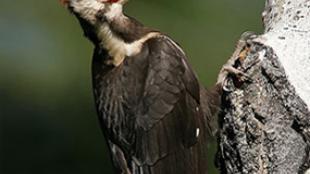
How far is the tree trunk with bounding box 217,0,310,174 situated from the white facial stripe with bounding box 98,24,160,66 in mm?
418

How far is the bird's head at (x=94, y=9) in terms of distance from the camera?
4742mm

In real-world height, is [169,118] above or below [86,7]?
below

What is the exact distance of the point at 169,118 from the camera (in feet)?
15.9

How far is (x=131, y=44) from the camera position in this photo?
4867mm

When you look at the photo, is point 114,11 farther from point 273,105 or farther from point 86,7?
point 273,105

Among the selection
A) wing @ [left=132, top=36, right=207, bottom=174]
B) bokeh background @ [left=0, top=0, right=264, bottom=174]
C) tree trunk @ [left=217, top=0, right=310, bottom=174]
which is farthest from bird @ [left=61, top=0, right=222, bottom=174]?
bokeh background @ [left=0, top=0, right=264, bottom=174]

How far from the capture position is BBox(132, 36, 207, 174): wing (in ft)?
15.6

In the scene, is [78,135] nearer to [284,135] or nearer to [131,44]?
[131,44]

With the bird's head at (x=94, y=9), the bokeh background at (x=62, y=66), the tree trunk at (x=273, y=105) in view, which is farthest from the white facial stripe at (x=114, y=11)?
the bokeh background at (x=62, y=66)

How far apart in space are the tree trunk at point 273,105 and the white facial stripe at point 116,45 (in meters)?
0.42

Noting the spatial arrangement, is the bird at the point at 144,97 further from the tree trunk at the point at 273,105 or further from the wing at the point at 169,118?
the tree trunk at the point at 273,105

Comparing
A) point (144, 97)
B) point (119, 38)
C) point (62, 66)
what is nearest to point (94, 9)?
point (119, 38)

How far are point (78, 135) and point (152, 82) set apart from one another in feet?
6.52

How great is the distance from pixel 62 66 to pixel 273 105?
2927 millimetres
